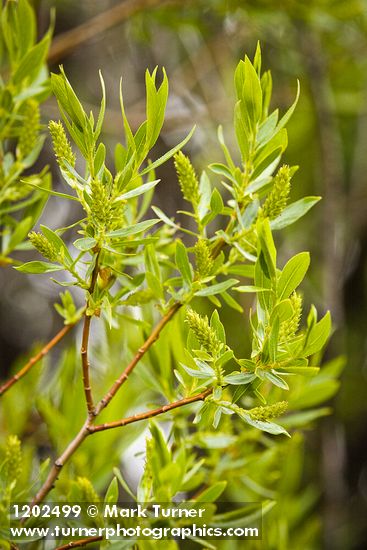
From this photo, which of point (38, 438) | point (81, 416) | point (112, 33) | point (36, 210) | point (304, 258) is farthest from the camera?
point (112, 33)

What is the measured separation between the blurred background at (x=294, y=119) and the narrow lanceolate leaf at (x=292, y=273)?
75 centimetres

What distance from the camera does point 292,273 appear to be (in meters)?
0.41

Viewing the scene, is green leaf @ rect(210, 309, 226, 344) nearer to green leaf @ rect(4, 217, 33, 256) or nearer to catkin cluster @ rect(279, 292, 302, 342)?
catkin cluster @ rect(279, 292, 302, 342)

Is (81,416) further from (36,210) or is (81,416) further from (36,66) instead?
(36,66)

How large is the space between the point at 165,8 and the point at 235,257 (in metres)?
0.87

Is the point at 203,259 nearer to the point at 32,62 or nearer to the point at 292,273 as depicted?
the point at 292,273

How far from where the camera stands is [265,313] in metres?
0.43

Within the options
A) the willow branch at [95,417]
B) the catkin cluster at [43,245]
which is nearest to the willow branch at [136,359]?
the willow branch at [95,417]

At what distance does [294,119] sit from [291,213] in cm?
115

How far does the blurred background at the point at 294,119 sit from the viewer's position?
4.00ft

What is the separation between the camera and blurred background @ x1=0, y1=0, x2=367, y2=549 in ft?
4.00

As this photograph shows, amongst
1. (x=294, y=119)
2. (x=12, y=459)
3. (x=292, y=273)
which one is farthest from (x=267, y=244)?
(x=294, y=119)

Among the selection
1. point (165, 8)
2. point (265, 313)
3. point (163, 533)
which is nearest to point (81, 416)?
point (163, 533)

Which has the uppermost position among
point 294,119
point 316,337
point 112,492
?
point 294,119
